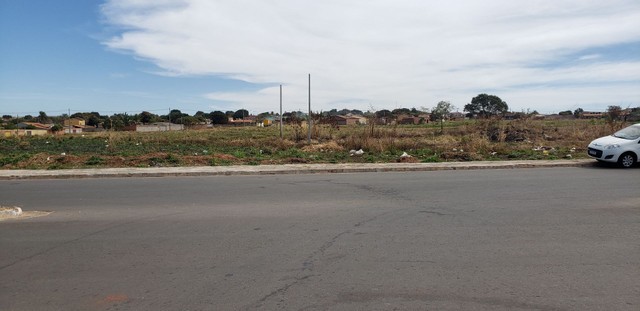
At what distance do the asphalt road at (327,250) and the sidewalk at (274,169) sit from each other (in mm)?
3854

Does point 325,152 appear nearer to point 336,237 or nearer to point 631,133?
point 631,133

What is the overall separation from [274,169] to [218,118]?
72.4 metres

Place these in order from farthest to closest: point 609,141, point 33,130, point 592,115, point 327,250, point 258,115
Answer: point 258,115 → point 592,115 → point 33,130 → point 609,141 → point 327,250

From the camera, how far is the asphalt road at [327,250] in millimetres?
4324

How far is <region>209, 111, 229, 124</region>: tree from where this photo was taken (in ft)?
274

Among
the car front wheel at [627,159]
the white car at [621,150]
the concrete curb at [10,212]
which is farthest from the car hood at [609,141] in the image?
the concrete curb at [10,212]

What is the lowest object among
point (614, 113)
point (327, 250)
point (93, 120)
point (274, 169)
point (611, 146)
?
point (327, 250)

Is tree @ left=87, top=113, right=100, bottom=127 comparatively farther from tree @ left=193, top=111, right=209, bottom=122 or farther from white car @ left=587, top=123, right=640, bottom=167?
white car @ left=587, top=123, right=640, bottom=167

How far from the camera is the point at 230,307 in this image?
4.12 m

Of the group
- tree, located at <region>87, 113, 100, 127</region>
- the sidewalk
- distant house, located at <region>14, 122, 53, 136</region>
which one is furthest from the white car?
tree, located at <region>87, 113, 100, 127</region>

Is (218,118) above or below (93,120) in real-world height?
above

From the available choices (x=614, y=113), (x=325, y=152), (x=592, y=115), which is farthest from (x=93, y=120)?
(x=592, y=115)

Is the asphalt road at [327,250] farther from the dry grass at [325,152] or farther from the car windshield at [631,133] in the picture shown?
the dry grass at [325,152]

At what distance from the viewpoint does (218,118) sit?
8506 cm
